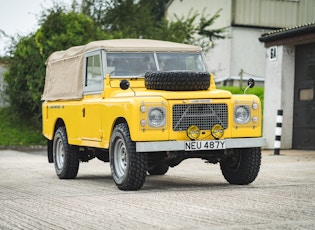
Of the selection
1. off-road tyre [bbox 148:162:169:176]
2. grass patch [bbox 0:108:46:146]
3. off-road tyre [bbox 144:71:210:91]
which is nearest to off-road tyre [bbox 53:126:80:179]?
off-road tyre [bbox 148:162:169:176]

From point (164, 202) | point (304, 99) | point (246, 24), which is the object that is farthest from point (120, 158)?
point (246, 24)

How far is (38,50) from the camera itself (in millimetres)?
29641

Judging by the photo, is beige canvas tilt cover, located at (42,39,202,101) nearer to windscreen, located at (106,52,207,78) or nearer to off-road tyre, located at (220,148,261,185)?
windscreen, located at (106,52,207,78)

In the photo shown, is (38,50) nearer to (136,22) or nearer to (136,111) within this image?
(136,22)

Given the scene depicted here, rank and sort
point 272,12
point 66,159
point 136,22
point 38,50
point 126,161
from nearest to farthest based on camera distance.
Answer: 1. point 126,161
2. point 66,159
3. point 38,50
4. point 136,22
5. point 272,12

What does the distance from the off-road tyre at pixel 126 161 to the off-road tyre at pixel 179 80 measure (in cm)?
78

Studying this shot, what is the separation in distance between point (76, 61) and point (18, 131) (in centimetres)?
1650

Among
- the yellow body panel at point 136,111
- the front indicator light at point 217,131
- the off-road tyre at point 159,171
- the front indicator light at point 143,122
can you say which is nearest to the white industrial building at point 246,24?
the off-road tyre at point 159,171

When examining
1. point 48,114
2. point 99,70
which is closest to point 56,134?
point 48,114

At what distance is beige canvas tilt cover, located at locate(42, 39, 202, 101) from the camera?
12.8 metres

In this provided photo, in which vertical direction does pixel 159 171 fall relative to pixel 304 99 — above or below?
below

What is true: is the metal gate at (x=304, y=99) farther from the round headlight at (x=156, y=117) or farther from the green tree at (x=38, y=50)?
the round headlight at (x=156, y=117)

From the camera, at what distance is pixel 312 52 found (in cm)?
2134

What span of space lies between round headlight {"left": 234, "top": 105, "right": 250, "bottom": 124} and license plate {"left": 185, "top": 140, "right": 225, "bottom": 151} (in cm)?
44
